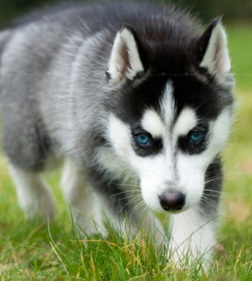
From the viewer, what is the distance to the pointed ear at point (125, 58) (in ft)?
14.2

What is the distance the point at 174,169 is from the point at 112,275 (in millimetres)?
749

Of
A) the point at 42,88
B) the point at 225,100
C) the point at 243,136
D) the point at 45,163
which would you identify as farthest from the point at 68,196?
the point at 243,136

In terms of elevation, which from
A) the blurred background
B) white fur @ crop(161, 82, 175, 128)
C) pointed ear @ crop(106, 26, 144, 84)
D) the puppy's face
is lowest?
the puppy's face

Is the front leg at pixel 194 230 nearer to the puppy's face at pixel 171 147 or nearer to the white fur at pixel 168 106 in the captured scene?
the puppy's face at pixel 171 147

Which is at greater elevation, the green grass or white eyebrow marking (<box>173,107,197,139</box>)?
white eyebrow marking (<box>173,107,197,139</box>)

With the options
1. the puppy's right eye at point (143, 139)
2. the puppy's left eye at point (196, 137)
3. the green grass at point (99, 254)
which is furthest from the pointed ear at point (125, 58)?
the green grass at point (99, 254)

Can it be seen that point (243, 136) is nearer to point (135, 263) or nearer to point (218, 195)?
point (218, 195)

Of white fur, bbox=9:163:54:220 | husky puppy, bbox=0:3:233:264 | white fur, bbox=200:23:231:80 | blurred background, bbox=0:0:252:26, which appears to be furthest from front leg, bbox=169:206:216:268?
blurred background, bbox=0:0:252:26

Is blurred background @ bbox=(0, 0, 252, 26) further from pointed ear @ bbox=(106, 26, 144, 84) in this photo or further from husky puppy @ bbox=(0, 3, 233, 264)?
pointed ear @ bbox=(106, 26, 144, 84)

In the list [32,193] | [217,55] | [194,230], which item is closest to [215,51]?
[217,55]

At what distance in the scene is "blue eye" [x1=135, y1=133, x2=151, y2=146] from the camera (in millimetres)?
4312

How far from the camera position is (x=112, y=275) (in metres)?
3.83

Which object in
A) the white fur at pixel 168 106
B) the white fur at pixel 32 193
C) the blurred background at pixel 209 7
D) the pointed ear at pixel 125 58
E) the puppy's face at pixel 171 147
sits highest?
the blurred background at pixel 209 7

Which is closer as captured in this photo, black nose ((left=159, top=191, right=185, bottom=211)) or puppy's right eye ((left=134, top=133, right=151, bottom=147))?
black nose ((left=159, top=191, right=185, bottom=211))
